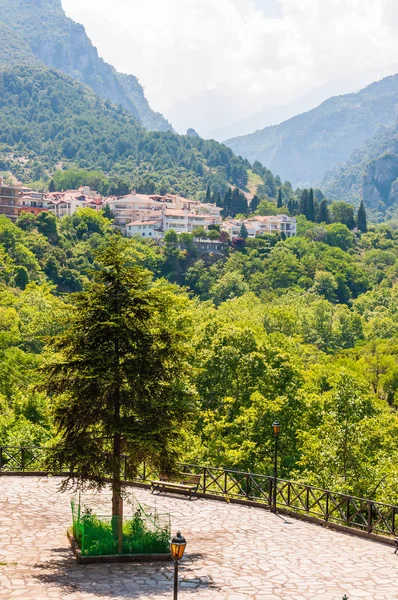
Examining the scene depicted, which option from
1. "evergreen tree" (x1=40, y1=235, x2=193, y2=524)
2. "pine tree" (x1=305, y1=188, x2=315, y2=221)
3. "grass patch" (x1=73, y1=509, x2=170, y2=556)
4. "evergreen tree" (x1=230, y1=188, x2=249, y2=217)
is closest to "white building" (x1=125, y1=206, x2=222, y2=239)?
"evergreen tree" (x1=230, y1=188, x2=249, y2=217)

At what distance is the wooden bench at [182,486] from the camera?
2306 cm

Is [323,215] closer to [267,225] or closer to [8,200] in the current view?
[267,225]

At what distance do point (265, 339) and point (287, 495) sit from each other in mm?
21733

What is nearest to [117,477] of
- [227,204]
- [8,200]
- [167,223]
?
[8,200]

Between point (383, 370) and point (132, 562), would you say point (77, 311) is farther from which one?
point (383, 370)

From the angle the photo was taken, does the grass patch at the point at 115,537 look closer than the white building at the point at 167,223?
Yes

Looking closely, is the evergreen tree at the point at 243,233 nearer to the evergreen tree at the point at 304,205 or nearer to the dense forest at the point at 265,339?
the dense forest at the point at 265,339

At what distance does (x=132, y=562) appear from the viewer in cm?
1714

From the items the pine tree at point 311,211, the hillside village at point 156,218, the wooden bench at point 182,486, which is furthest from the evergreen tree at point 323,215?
the wooden bench at point 182,486

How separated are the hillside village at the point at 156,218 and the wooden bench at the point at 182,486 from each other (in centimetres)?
11383

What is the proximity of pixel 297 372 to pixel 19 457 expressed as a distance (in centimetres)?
1614

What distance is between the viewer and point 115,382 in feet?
57.7

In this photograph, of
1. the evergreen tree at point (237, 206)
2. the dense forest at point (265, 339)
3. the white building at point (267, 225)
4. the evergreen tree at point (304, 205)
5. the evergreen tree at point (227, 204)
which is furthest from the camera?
the evergreen tree at point (237, 206)

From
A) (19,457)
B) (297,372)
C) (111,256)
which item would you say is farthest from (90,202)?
(111,256)
